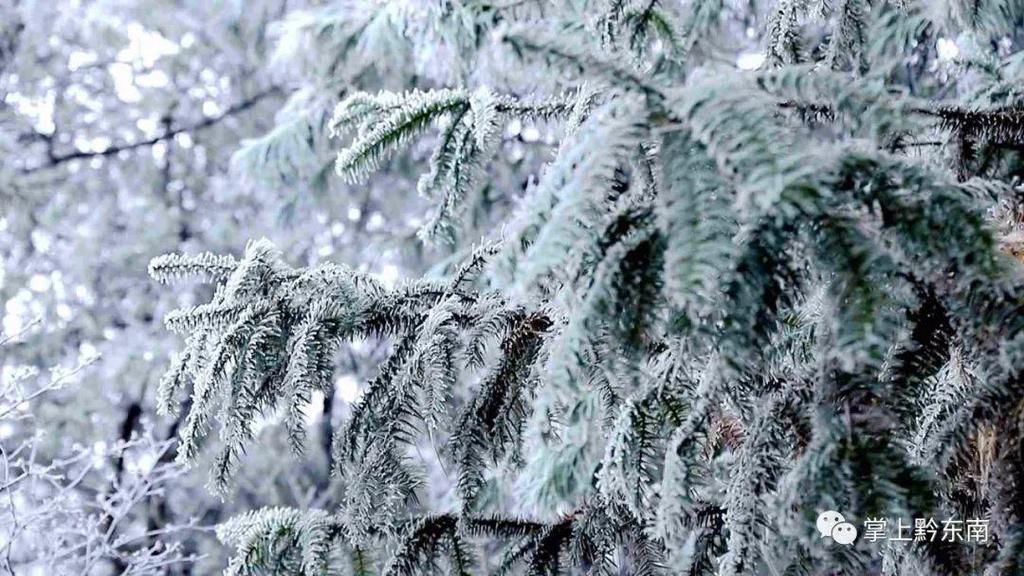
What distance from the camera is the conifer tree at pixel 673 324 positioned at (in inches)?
21.6

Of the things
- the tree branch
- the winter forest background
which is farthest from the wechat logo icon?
the tree branch

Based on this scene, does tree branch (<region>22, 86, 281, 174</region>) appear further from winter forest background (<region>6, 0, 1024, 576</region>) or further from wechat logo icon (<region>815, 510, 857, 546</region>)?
wechat logo icon (<region>815, 510, 857, 546</region>)

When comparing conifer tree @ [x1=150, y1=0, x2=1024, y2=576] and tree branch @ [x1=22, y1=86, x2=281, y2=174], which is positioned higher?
conifer tree @ [x1=150, y1=0, x2=1024, y2=576]

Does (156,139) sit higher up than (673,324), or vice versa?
(673,324)

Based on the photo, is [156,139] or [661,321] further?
[156,139]

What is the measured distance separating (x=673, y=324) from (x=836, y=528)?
0.52 feet

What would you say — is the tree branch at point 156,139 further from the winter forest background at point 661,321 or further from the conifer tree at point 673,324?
the conifer tree at point 673,324

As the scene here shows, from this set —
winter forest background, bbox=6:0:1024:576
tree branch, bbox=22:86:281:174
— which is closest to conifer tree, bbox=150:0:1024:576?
winter forest background, bbox=6:0:1024:576

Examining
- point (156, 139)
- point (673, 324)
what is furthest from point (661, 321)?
point (156, 139)

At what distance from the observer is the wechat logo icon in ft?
1.89

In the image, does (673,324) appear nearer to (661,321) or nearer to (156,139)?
(661,321)

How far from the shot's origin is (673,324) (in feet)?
2.14

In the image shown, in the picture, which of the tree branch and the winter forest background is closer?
the winter forest background

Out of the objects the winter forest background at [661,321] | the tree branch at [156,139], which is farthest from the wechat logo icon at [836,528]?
the tree branch at [156,139]
